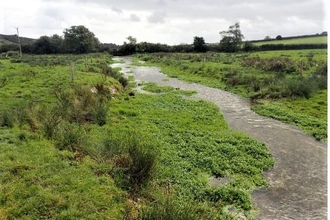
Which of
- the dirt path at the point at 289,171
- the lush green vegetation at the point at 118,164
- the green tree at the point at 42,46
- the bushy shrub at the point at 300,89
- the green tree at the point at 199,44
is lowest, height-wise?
the dirt path at the point at 289,171

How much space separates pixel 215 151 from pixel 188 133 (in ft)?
7.25

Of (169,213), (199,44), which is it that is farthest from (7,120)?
(199,44)

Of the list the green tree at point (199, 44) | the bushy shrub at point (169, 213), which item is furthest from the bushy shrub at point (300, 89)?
the green tree at point (199, 44)

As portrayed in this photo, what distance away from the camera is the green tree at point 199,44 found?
76750mm

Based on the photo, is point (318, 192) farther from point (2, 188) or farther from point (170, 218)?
point (2, 188)

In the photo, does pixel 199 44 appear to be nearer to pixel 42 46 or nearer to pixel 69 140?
pixel 42 46

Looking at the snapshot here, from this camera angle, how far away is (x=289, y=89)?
2056 centimetres

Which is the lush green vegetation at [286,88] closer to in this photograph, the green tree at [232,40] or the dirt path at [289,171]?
the dirt path at [289,171]

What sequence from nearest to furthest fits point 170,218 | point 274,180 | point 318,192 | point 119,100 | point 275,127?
point 170,218 → point 318,192 → point 274,180 → point 275,127 → point 119,100

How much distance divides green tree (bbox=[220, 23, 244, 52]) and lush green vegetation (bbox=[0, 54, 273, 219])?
206ft

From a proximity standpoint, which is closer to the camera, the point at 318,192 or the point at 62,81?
the point at 318,192

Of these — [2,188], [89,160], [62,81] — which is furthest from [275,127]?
[62,81]

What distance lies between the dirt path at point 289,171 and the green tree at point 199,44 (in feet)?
202

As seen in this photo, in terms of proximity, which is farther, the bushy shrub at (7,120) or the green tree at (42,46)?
the green tree at (42,46)
